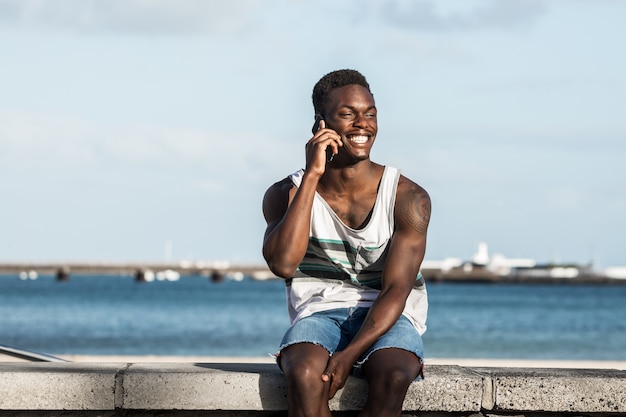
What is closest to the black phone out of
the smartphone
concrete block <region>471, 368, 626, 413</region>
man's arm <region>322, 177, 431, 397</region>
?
the smartphone

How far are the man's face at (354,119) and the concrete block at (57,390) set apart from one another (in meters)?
1.34

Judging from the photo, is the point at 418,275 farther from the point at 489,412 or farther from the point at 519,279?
the point at 519,279

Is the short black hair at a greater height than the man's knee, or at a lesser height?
greater

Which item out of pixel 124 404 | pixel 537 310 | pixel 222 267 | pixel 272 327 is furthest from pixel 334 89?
pixel 222 267

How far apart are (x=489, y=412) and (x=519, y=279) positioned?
113m

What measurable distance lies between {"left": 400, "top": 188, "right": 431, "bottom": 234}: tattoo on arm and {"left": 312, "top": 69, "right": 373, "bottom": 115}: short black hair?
51 cm

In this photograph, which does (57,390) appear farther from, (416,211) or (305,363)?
(416,211)

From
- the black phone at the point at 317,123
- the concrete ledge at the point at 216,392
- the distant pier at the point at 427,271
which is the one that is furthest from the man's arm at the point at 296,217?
the distant pier at the point at 427,271

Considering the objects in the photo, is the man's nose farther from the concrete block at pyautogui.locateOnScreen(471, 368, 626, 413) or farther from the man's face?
the concrete block at pyautogui.locateOnScreen(471, 368, 626, 413)

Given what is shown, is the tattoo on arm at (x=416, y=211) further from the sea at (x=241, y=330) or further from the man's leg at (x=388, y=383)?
the sea at (x=241, y=330)

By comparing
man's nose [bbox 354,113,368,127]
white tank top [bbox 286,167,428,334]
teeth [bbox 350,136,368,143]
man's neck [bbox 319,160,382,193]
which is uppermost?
man's nose [bbox 354,113,368,127]

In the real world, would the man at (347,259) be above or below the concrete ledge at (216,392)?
above

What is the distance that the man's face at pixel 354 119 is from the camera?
14.7 feet

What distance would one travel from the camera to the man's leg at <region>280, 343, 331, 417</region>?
3.99 m
